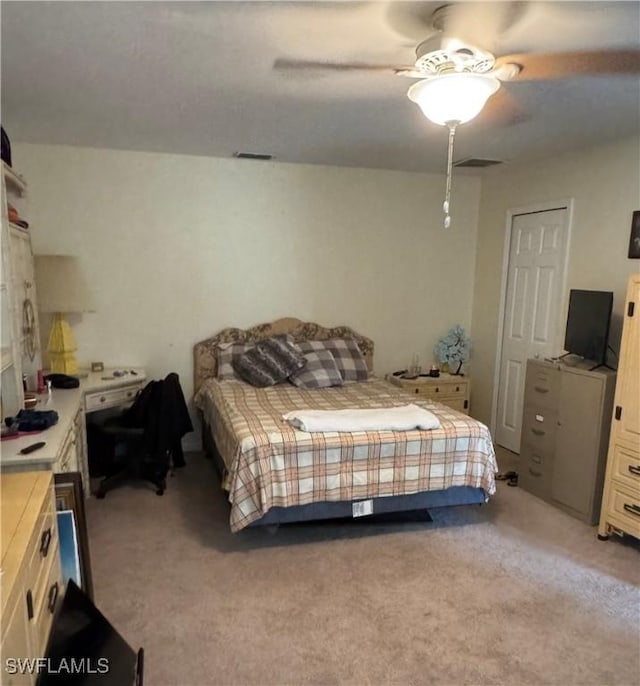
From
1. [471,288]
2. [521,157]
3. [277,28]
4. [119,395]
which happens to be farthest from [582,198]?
[119,395]

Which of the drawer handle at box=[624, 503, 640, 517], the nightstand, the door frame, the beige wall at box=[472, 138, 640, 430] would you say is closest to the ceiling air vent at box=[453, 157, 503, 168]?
the beige wall at box=[472, 138, 640, 430]

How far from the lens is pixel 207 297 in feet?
14.1

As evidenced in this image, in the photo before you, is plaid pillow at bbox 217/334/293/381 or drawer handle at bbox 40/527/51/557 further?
plaid pillow at bbox 217/334/293/381

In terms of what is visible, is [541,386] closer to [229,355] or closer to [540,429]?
[540,429]

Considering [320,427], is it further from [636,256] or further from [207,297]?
[636,256]

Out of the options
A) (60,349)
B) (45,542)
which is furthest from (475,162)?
(45,542)

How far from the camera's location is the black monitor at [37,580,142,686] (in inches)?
59.9

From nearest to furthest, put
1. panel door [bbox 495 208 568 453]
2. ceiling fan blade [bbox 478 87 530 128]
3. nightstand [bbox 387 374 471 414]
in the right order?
1. ceiling fan blade [bbox 478 87 530 128]
2. panel door [bbox 495 208 568 453]
3. nightstand [bbox 387 374 471 414]

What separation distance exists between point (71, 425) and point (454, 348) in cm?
335

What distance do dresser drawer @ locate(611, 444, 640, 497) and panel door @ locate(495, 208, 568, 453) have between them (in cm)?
124

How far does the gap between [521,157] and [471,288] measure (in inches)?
55.4

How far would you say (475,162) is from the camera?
411 centimetres

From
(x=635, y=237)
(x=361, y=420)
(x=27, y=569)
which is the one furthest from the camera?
(x=635, y=237)

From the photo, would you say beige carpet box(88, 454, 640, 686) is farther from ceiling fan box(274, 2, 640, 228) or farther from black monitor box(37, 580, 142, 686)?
ceiling fan box(274, 2, 640, 228)
